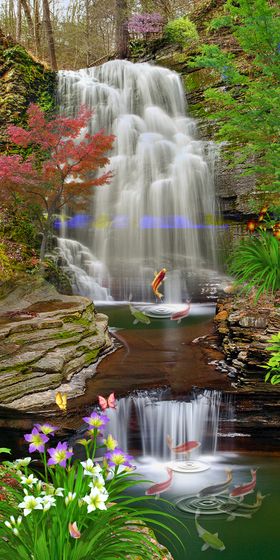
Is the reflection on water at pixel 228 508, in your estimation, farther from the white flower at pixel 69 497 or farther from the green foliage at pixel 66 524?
the white flower at pixel 69 497

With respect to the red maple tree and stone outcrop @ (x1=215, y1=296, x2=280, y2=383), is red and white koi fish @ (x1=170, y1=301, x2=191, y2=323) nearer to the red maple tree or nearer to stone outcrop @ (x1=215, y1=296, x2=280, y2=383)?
stone outcrop @ (x1=215, y1=296, x2=280, y2=383)

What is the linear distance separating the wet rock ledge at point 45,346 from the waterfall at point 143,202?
3450 mm

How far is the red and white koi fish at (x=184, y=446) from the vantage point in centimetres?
437

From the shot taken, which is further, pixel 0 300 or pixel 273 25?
pixel 0 300

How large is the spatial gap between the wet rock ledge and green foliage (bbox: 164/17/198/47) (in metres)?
12.6

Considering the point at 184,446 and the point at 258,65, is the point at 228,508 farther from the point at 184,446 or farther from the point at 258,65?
the point at 258,65

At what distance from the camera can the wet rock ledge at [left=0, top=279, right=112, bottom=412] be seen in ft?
15.6

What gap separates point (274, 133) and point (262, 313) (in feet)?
10.9

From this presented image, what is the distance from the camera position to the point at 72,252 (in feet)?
35.7

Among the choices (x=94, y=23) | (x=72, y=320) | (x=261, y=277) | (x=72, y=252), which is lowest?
(x=72, y=320)

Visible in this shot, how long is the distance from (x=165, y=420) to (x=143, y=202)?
8.23 meters

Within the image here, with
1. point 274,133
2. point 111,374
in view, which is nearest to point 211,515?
point 111,374

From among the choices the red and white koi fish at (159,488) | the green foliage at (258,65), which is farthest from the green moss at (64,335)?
the green foliage at (258,65)

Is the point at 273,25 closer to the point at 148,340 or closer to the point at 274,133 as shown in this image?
the point at 274,133
